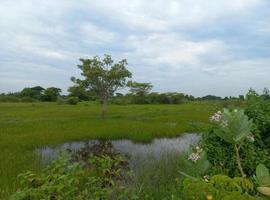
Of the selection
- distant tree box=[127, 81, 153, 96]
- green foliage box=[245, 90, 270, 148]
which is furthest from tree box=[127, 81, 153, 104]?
green foliage box=[245, 90, 270, 148]

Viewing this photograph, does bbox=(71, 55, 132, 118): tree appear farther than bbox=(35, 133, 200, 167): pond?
Yes

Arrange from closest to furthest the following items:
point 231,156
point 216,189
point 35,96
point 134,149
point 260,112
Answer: point 216,189
point 231,156
point 260,112
point 134,149
point 35,96

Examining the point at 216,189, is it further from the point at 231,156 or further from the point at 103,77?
the point at 103,77

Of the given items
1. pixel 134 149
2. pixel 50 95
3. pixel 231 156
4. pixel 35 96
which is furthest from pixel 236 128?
pixel 35 96

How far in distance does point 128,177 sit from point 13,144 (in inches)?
250

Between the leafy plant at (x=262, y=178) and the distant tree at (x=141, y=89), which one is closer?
the leafy plant at (x=262, y=178)

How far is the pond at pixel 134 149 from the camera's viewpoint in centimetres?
1093

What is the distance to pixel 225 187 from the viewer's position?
5.03 ft

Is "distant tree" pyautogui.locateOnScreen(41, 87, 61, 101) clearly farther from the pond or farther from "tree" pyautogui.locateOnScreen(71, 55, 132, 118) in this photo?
the pond

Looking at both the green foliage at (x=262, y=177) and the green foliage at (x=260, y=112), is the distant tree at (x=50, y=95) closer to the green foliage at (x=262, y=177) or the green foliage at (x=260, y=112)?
the green foliage at (x=260, y=112)

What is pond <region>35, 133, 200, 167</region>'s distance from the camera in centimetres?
1093

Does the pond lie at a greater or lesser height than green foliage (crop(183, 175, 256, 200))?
lesser

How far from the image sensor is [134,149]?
1336 centimetres

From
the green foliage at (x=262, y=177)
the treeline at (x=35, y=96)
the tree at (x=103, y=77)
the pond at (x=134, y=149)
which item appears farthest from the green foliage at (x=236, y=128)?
the treeline at (x=35, y=96)
